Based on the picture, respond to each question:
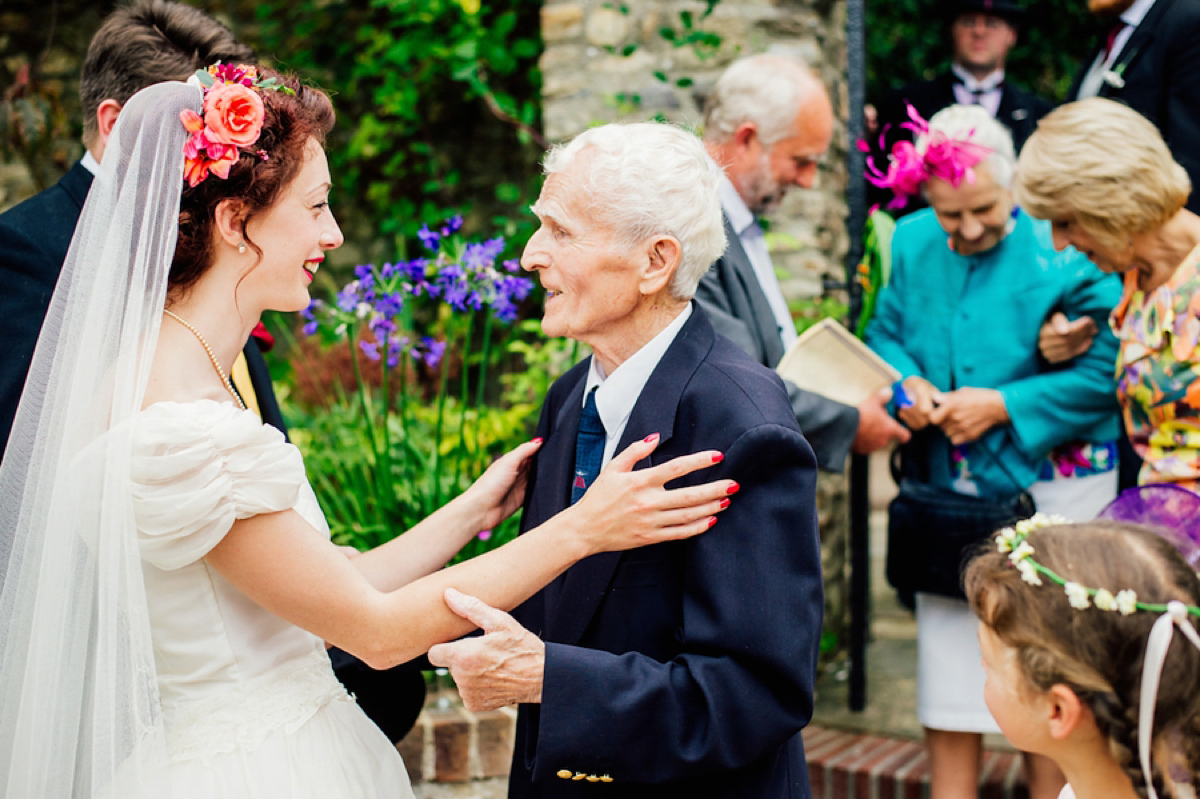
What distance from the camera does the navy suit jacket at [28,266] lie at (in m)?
2.16

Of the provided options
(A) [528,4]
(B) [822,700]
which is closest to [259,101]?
(B) [822,700]

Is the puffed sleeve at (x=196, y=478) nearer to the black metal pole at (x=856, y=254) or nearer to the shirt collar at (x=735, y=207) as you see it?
the shirt collar at (x=735, y=207)

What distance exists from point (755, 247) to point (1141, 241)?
112 cm

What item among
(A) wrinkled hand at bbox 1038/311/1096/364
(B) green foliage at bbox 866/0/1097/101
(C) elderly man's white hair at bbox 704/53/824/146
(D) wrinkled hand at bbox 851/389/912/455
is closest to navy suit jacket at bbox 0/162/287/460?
(C) elderly man's white hair at bbox 704/53/824/146

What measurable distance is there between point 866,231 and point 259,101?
2.51 metres

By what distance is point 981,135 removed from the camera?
118 inches

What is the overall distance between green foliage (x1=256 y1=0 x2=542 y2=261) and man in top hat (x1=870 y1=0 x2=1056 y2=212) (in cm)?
174

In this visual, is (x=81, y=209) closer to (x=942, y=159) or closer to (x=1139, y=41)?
(x=942, y=159)

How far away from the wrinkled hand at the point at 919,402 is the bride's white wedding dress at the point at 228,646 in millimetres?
1879

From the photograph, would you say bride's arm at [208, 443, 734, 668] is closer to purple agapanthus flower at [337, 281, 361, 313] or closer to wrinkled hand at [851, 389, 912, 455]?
purple agapanthus flower at [337, 281, 361, 313]

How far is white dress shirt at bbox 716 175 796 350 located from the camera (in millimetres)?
3146

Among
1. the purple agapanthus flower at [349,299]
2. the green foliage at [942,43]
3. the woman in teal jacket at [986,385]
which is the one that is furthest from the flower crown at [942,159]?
the green foliage at [942,43]

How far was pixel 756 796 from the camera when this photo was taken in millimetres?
1715

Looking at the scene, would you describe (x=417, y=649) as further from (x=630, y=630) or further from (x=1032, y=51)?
(x=1032, y=51)
